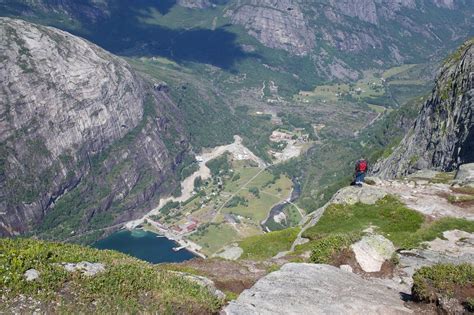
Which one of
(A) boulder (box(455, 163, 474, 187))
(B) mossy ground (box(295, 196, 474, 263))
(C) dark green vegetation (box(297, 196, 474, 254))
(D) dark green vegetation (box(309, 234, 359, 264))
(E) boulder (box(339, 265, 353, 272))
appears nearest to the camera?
(E) boulder (box(339, 265, 353, 272))

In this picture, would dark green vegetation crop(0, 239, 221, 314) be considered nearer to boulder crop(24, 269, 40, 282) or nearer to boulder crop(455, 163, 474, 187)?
boulder crop(24, 269, 40, 282)

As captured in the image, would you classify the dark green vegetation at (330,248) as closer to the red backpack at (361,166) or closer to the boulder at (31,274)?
the red backpack at (361,166)

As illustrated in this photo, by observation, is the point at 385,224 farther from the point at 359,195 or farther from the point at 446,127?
the point at 446,127

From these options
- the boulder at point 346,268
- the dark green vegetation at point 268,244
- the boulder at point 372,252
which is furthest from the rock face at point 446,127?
the boulder at point 346,268

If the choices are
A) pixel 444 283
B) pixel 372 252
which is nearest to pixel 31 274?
pixel 444 283

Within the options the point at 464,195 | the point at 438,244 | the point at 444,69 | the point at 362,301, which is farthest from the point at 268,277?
the point at 444,69

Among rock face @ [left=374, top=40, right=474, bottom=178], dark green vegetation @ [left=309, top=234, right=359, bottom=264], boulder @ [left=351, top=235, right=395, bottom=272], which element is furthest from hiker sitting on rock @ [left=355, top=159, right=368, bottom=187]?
rock face @ [left=374, top=40, right=474, bottom=178]

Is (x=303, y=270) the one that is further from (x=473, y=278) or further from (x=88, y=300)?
(x=88, y=300)
